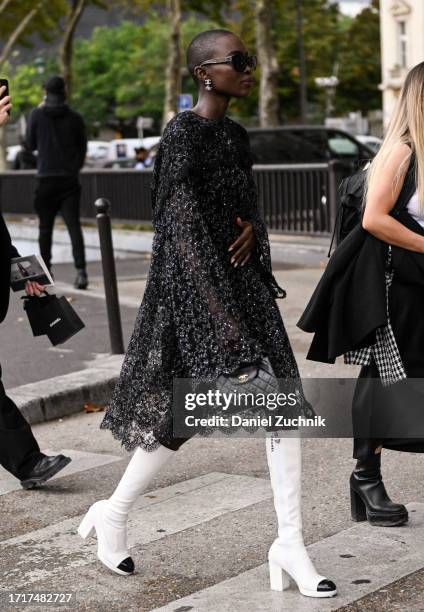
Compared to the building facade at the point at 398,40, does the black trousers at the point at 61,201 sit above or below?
below

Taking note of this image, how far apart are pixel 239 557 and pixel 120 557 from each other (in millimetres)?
478

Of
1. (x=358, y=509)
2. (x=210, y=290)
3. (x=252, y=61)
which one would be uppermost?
(x=252, y=61)

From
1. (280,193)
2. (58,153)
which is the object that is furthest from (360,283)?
(280,193)

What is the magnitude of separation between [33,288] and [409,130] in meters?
1.93

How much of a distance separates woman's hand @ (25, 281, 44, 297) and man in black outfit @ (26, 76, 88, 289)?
23.7 ft

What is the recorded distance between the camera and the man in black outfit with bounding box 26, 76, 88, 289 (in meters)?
12.7

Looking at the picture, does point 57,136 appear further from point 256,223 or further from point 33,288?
point 256,223

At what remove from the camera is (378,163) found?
4.57 m

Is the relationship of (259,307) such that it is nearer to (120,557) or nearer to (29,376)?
(120,557)

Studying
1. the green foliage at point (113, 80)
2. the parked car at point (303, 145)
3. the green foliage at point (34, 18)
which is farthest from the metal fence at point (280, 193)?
the green foliage at point (113, 80)

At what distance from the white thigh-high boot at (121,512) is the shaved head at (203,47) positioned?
130 cm

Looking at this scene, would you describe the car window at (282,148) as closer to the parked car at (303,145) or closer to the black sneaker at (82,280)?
the parked car at (303,145)

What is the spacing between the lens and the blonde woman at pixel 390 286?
4.53 meters

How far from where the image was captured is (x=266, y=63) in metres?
38.0
